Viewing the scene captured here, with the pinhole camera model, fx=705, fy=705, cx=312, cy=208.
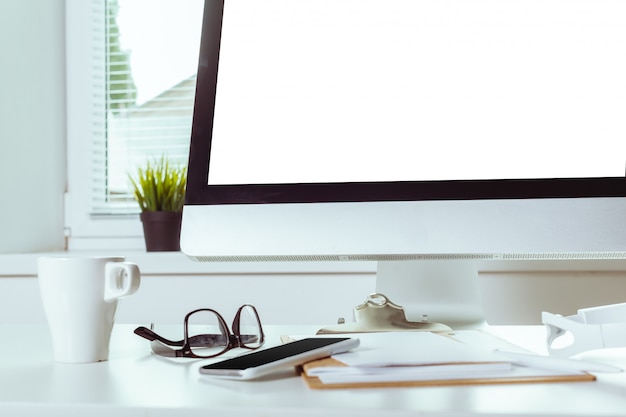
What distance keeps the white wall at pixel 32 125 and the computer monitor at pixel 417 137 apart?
903 mm

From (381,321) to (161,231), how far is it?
2.61ft

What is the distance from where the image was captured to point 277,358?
51 cm

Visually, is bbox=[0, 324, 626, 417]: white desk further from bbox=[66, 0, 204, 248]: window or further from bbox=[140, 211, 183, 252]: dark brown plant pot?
bbox=[66, 0, 204, 248]: window

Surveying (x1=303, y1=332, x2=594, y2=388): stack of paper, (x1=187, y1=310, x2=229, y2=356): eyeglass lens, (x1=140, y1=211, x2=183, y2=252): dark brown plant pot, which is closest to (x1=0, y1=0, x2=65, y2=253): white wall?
(x1=140, y1=211, x2=183, y2=252): dark brown plant pot

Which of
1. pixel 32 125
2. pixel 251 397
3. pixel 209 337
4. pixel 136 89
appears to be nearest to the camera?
pixel 251 397

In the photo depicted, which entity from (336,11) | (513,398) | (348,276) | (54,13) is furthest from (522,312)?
(54,13)

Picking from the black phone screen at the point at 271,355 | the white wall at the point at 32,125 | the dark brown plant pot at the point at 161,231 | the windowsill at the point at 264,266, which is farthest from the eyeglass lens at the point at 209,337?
the white wall at the point at 32,125

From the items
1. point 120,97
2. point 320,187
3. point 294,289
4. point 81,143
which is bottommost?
point 294,289

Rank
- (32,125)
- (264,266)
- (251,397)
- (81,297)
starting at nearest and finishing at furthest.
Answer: (251,397)
(81,297)
(264,266)
(32,125)

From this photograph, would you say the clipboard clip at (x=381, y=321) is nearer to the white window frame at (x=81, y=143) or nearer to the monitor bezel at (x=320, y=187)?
the monitor bezel at (x=320, y=187)

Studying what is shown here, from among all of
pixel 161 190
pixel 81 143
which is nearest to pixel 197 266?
pixel 161 190

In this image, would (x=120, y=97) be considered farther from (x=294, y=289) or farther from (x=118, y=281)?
(x=118, y=281)

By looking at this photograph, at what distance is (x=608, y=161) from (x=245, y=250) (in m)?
0.35

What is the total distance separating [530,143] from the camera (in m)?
0.66
